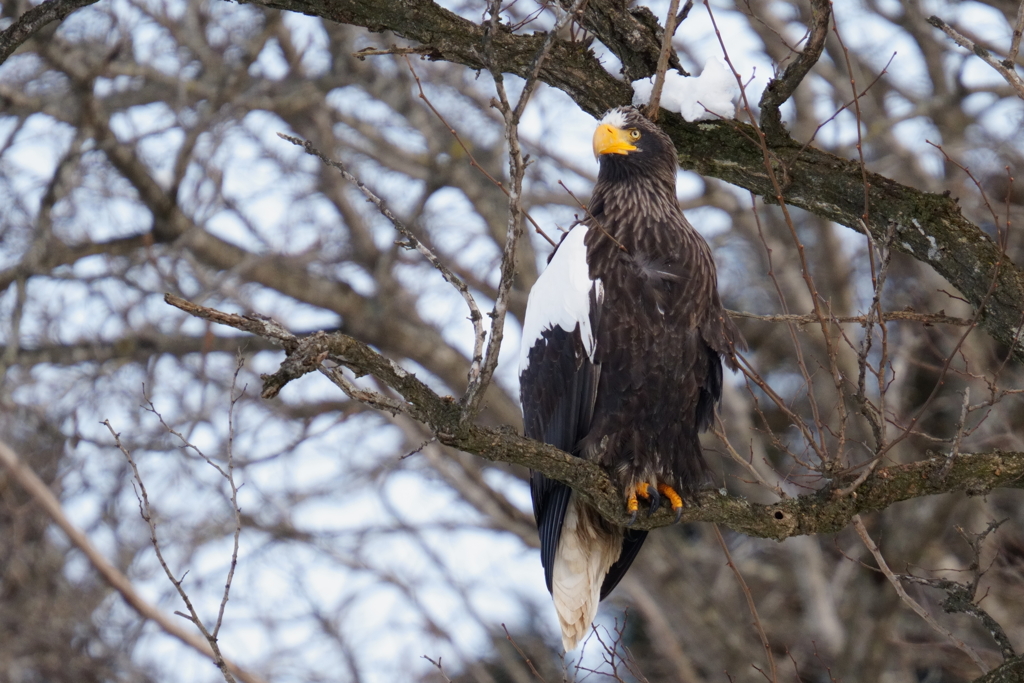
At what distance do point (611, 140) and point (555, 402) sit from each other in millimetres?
1037

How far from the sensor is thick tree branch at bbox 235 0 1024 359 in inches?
129

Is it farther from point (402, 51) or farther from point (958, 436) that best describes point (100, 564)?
point (958, 436)

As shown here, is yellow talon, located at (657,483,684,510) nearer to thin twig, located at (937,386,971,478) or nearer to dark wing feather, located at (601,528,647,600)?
dark wing feather, located at (601,528,647,600)

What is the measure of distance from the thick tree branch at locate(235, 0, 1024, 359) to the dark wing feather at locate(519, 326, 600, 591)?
2.98ft

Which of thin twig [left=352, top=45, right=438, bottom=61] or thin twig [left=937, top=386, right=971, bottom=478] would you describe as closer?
thin twig [left=937, top=386, right=971, bottom=478]

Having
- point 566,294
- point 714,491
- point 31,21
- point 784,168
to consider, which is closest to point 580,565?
point 714,491

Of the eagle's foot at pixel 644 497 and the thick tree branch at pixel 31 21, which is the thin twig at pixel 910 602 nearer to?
the eagle's foot at pixel 644 497

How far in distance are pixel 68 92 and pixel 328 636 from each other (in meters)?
5.07

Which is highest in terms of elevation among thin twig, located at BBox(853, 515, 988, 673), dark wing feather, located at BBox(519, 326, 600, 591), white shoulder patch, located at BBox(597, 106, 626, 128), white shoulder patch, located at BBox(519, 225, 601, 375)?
white shoulder patch, located at BBox(597, 106, 626, 128)

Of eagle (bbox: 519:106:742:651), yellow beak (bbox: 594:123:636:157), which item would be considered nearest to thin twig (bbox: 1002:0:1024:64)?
eagle (bbox: 519:106:742:651)

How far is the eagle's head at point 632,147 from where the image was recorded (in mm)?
3816

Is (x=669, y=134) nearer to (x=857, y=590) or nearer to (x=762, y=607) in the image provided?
(x=857, y=590)

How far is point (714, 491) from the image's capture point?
364cm

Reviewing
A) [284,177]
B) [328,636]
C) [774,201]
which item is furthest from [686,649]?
[774,201]
